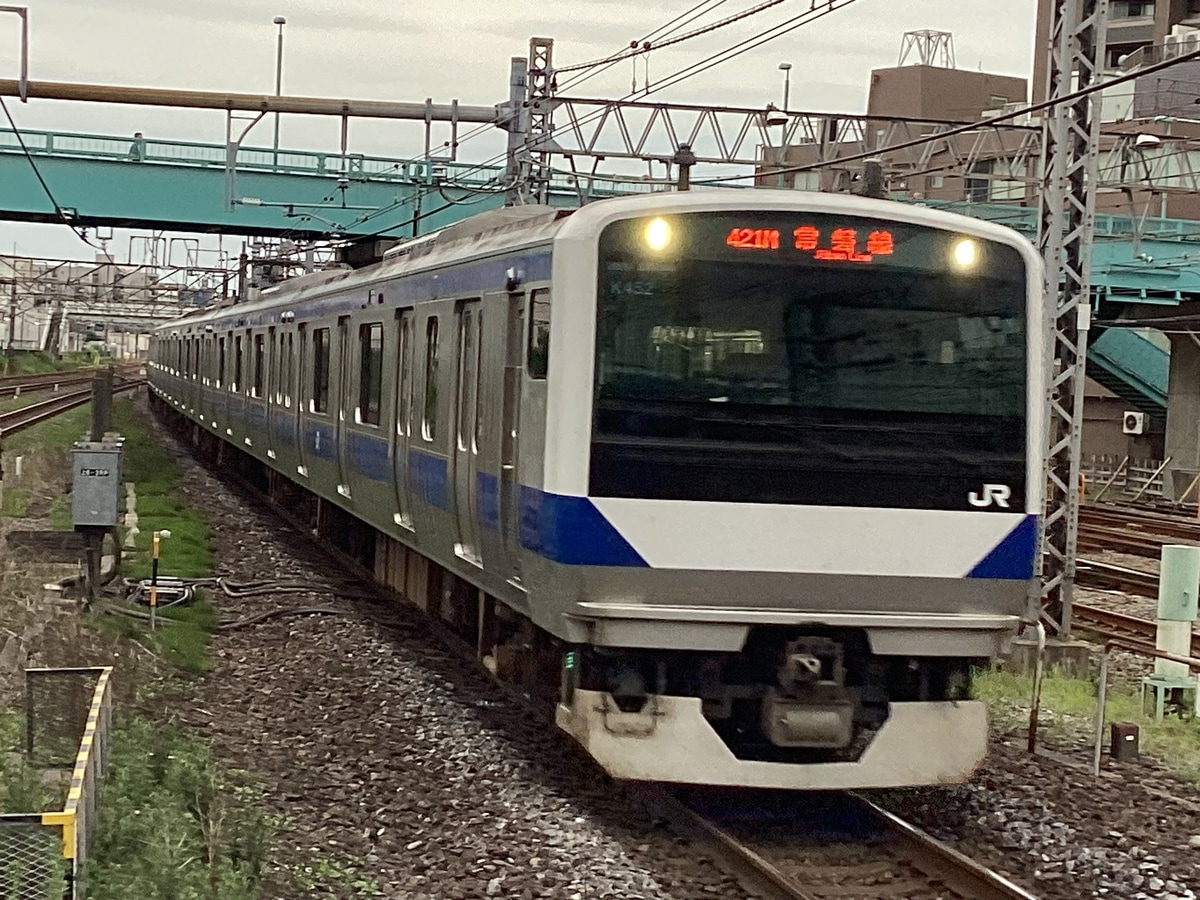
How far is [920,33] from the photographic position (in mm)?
77438

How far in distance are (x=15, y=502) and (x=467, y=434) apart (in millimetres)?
11906

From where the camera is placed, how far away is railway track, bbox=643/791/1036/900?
6527 mm

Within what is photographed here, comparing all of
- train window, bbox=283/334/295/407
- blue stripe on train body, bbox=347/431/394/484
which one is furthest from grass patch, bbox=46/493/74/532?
blue stripe on train body, bbox=347/431/394/484

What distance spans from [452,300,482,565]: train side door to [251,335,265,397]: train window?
10.5m

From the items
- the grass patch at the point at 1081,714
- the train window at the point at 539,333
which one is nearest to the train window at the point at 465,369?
the train window at the point at 539,333

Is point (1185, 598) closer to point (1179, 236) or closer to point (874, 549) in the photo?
point (874, 549)

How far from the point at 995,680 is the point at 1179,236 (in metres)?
20.9

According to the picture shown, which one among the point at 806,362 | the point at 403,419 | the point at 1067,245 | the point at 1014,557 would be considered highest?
the point at 1067,245

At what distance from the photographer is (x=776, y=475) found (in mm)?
7270

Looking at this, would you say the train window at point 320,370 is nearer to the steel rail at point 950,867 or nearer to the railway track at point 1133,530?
the steel rail at point 950,867

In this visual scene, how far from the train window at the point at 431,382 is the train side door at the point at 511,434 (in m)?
1.81

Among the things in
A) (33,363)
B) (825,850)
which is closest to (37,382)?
(33,363)

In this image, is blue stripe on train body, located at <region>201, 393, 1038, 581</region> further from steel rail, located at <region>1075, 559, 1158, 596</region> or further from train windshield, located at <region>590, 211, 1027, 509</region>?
steel rail, located at <region>1075, 559, 1158, 596</region>

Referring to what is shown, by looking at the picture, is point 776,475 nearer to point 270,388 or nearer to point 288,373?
point 288,373
